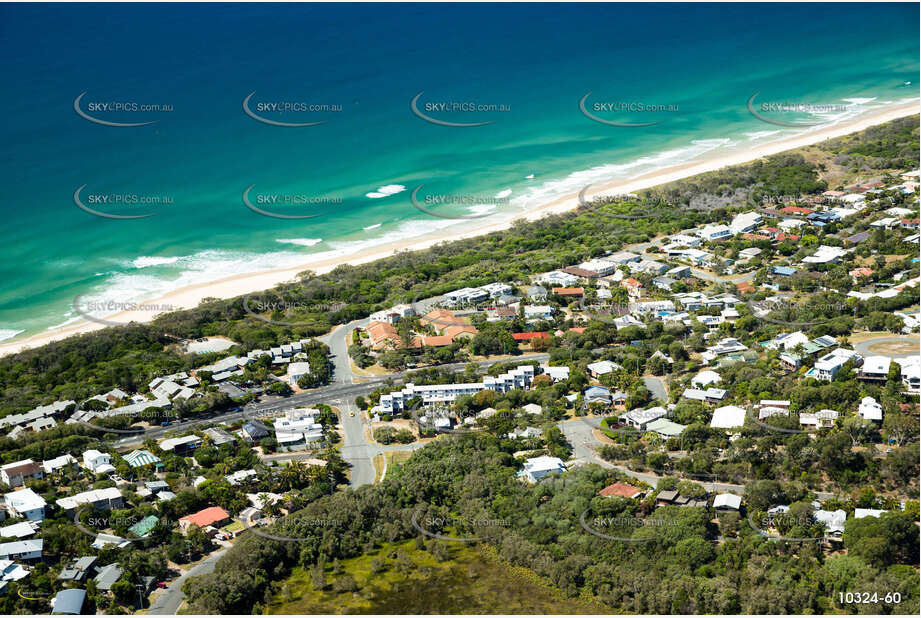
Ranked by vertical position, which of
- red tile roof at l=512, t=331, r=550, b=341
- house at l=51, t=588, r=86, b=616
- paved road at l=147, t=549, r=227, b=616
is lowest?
paved road at l=147, t=549, r=227, b=616

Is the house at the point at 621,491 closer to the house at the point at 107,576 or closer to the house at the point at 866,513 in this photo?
the house at the point at 866,513

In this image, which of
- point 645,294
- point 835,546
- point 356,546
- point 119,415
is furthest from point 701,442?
point 119,415

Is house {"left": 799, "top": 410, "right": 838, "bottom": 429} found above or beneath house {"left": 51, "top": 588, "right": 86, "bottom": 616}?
above

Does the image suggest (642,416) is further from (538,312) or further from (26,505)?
(26,505)

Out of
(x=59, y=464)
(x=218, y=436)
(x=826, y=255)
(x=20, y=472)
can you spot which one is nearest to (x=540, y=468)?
(x=218, y=436)

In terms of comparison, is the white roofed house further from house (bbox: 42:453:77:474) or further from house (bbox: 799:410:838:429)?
house (bbox: 42:453:77:474)

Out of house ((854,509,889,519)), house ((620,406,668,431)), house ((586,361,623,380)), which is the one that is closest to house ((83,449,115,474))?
house ((620,406,668,431))

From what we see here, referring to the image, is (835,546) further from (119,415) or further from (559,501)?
(119,415)
